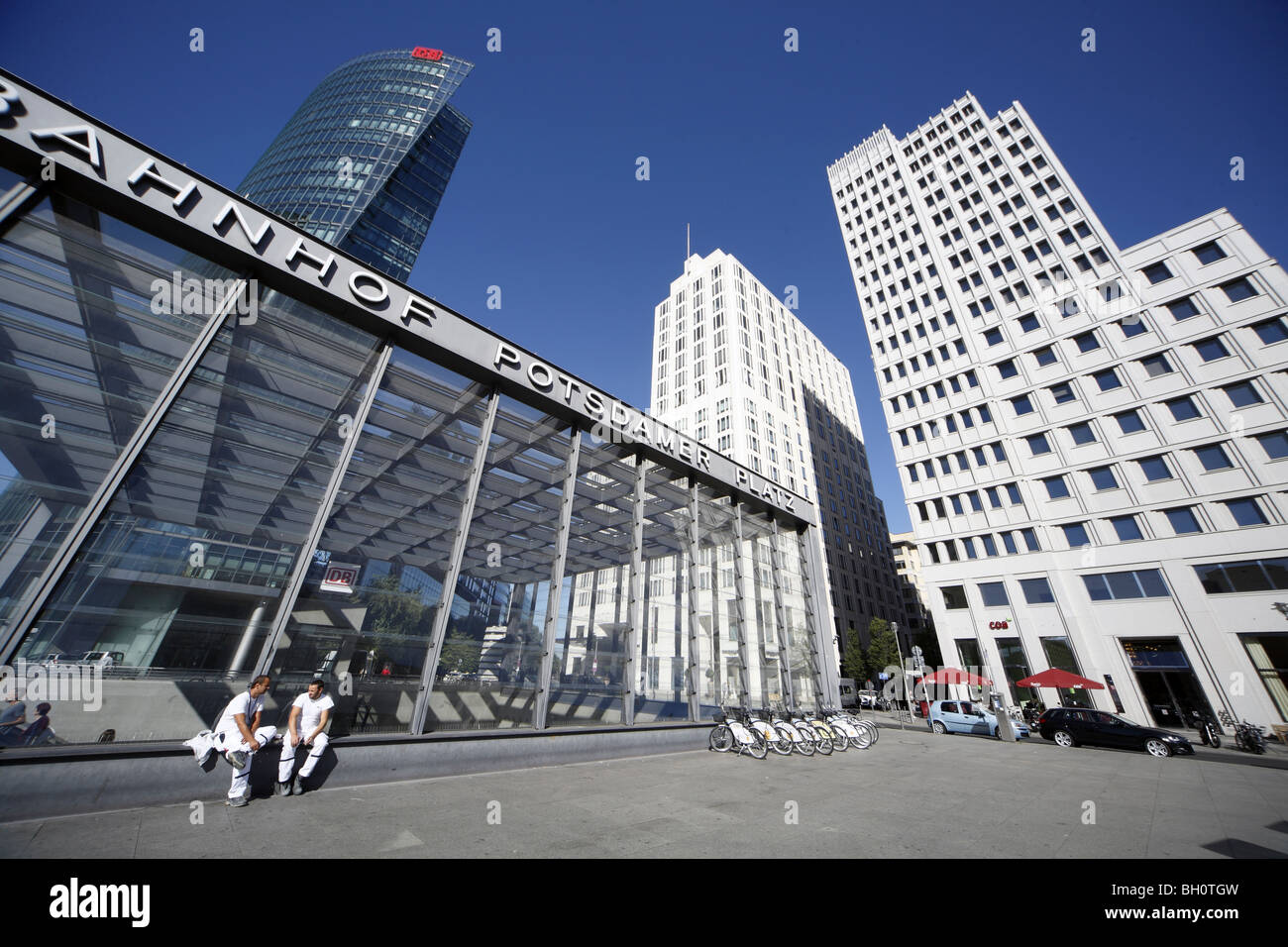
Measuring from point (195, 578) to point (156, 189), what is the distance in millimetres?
6238

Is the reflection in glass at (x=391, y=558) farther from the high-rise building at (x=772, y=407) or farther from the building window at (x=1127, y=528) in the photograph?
the high-rise building at (x=772, y=407)

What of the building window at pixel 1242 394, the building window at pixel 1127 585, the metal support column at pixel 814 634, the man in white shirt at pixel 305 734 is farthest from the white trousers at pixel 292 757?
the building window at pixel 1242 394

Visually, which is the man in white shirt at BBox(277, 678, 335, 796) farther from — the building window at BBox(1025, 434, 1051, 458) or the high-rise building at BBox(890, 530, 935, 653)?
the high-rise building at BBox(890, 530, 935, 653)

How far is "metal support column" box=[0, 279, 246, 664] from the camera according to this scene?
5514 mm

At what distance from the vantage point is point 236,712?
6160 mm

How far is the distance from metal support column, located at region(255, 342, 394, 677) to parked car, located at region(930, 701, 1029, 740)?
92.0ft

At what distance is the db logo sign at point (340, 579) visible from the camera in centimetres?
805

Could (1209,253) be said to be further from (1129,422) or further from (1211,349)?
(1129,422)

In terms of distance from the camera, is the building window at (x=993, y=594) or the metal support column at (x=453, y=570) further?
the building window at (x=993, y=594)

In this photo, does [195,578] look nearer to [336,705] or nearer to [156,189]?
[336,705]

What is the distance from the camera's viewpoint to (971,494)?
120 feet

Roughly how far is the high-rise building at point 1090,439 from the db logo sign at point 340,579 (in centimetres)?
3889

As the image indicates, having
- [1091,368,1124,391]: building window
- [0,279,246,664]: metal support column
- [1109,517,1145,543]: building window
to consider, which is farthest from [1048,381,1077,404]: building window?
[0,279,246,664]: metal support column
